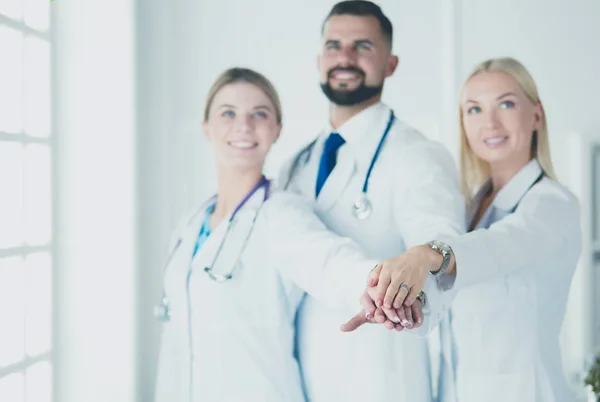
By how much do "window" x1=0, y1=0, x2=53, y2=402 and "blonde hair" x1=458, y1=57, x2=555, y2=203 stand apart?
3.85 ft

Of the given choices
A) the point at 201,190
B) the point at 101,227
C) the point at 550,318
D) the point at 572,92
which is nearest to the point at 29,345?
the point at 101,227

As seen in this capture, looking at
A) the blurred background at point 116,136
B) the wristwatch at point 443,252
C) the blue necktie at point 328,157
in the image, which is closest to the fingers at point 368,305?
the wristwatch at point 443,252

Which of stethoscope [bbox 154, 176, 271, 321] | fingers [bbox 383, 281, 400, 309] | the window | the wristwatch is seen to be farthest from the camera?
the window

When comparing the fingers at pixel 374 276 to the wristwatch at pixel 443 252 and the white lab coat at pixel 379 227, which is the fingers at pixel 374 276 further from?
the white lab coat at pixel 379 227

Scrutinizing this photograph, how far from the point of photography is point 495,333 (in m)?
2.05

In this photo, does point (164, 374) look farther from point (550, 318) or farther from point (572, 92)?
point (572, 92)

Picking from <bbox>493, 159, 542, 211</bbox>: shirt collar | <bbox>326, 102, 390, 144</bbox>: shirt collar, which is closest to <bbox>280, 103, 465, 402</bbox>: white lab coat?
<bbox>326, 102, 390, 144</bbox>: shirt collar

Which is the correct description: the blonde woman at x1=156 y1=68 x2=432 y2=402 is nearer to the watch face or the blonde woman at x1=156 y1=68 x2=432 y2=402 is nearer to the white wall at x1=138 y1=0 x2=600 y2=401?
the white wall at x1=138 y1=0 x2=600 y2=401

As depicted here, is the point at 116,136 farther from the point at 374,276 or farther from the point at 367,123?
the point at 374,276

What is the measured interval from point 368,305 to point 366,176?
45 centimetres

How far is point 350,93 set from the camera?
2.18 m

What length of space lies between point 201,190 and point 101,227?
31 cm

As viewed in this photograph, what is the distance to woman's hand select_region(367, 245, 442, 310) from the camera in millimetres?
1717

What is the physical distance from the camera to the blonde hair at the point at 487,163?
213 centimetres
